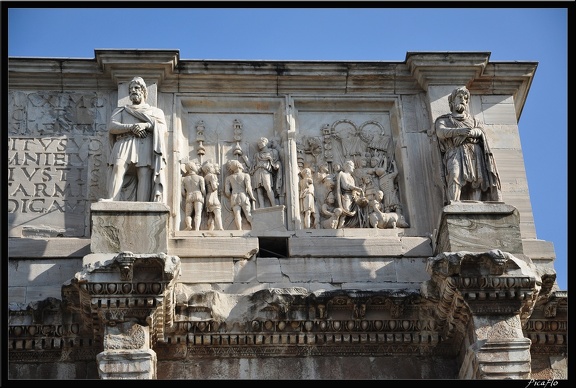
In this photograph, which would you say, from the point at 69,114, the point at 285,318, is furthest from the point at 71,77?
the point at 285,318

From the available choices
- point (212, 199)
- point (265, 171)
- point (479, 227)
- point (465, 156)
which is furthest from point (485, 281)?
point (212, 199)

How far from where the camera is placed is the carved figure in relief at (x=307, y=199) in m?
17.1

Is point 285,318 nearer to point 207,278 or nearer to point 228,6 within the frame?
point 207,278

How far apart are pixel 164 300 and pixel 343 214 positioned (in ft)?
10.3

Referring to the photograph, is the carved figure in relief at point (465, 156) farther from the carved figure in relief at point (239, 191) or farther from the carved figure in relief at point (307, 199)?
the carved figure in relief at point (239, 191)

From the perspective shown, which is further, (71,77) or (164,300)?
(71,77)

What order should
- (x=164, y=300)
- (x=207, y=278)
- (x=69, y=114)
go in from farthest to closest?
(x=69, y=114), (x=207, y=278), (x=164, y=300)

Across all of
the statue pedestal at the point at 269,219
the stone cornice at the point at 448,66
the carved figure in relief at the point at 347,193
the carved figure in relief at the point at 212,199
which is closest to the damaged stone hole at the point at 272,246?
the statue pedestal at the point at 269,219

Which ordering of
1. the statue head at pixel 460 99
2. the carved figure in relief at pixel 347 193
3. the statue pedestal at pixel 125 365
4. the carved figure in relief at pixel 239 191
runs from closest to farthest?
the statue pedestal at pixel 125 365, the carved figure in relief at pixel 239 191, the carved figure in relief at pixel 347 193, the statue head at pixel 460 99

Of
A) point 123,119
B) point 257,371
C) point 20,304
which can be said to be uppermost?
point 123,119

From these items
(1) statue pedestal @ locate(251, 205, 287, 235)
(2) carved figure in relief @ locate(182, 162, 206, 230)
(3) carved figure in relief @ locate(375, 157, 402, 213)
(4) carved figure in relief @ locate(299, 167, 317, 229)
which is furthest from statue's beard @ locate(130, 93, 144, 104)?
(3) carved figure in relief @ locate(375, 157, 402, 213)

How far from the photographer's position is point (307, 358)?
51.5 feet

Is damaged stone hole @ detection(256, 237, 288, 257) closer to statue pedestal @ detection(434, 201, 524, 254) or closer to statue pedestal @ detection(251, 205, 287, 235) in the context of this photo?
statue pedestal @ detection(251, 205, 287, 235)

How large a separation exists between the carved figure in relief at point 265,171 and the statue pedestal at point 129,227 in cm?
178
